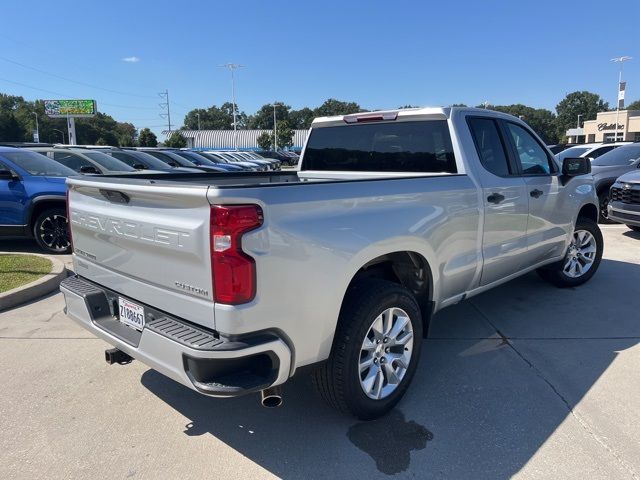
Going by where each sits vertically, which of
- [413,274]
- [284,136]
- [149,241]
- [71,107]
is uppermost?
[71,107]

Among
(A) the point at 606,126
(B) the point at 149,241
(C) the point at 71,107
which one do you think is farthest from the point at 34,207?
(A) the point at 606,126

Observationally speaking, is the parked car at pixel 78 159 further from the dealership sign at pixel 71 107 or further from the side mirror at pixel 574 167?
the dealership sign at pixel 71 107

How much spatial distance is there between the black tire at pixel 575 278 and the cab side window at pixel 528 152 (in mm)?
1231

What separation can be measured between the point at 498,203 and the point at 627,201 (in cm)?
628

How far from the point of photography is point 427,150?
13.4ft

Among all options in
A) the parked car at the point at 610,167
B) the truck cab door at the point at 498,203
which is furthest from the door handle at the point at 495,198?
the parked car at the point at 610,167

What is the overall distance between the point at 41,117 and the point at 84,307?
118039 mm

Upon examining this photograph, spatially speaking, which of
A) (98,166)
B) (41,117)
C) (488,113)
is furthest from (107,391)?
(41,117)

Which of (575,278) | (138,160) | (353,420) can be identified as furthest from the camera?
(138,160)

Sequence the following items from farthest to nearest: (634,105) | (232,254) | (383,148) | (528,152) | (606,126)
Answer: (634,105) < (606,126) < (528,152) < (383,148) < (232,254)

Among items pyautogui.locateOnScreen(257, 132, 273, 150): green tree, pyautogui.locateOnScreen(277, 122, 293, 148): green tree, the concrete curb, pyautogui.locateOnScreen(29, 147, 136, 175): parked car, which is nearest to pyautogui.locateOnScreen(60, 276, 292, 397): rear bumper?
the concrete curb

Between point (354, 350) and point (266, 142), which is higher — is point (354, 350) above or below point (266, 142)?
below

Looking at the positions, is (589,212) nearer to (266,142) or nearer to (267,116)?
(266,142)

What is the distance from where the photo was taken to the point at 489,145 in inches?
166
